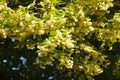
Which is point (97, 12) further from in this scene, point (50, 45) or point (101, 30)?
point (50, 45)

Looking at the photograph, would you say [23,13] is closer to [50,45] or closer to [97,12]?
[50,45]

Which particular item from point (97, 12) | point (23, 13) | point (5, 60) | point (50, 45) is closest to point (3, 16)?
point (23, 13)

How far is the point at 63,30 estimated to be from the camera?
26.7 feet

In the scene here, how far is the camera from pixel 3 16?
7.99 m

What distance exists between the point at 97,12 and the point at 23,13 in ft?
6.12

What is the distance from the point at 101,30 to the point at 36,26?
70.4 inches

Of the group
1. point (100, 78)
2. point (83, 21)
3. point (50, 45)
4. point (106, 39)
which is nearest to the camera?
point (50, 45)

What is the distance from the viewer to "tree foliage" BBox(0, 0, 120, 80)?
25.5 feet

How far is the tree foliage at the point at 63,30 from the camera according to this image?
7766 millimetres

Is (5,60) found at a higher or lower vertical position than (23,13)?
lower

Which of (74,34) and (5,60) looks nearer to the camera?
(74,34)

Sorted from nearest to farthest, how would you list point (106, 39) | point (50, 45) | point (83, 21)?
1. point (50, 45)
2. point (83, 21)
3. point (106, 39)

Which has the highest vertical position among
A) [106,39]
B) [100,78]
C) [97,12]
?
[97,12]

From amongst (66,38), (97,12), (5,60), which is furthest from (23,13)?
(5,60)
